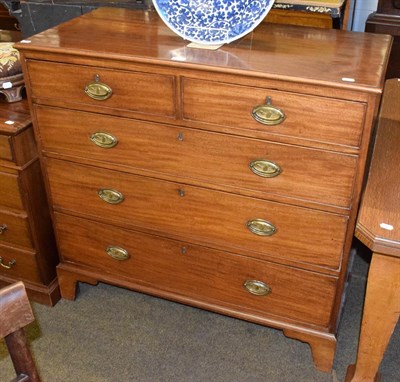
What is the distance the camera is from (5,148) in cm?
188

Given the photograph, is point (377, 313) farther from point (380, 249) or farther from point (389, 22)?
point (389, 22)

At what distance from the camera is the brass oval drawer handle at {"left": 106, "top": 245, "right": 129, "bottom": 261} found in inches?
78.5

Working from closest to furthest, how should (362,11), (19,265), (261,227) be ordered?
(261,227) → (19,265) → (362,11)

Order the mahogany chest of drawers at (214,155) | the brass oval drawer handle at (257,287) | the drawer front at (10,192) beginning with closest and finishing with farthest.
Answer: the mahogany chest of drawers at (214,155) < the brass oval drawer handle at (257,287) < the drawer front at (10,192)

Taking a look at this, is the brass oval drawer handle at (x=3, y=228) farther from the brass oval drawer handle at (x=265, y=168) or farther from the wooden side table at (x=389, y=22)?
the wooden side table at (x=389, y=22)

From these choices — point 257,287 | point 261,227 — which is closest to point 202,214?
point 261,227

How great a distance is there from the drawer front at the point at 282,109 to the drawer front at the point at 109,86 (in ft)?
0.23

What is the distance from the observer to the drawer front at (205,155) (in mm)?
1543

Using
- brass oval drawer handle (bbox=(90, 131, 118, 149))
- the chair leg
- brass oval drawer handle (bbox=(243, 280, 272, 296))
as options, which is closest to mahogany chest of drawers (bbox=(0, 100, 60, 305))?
brass oval drawer handle (bbox=(90, 131, 118, 149))

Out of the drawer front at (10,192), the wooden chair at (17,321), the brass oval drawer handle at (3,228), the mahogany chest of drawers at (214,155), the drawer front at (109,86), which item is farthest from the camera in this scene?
the brass oval drawer handle at (3,228)

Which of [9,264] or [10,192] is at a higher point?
[10,192]

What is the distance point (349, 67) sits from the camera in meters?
1.49

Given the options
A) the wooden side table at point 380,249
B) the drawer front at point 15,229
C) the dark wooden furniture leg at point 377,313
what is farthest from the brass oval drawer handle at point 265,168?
the drawer front at point 15,229

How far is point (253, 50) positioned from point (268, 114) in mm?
223
